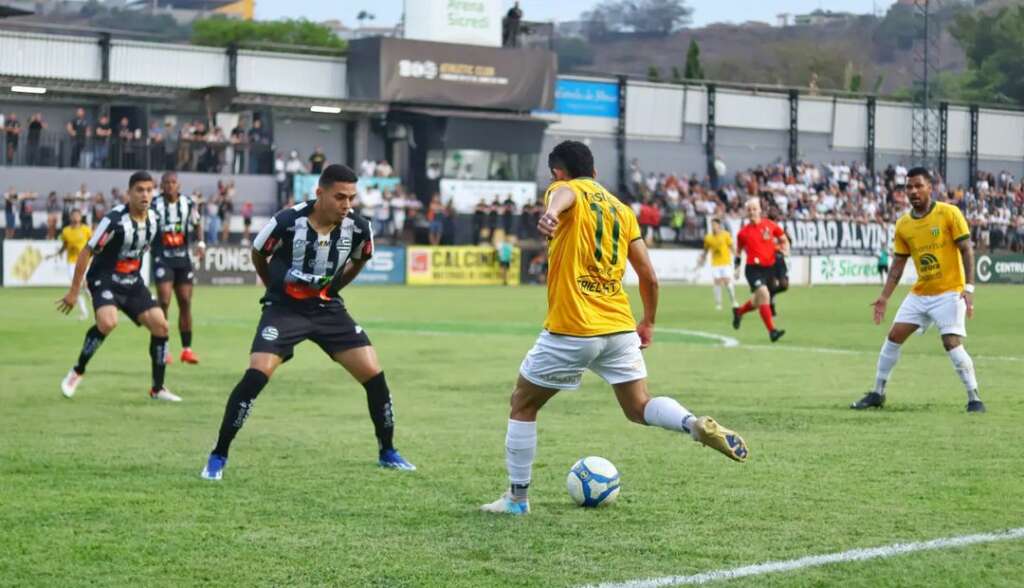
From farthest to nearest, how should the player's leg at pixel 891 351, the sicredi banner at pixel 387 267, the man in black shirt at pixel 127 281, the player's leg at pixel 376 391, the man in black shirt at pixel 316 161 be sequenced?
1. the man in black shirt at pixel 316 161
2. the sicredi banner at pixel 387 267
3. the man in black shirt at pixel 127 281
4. the player's leg at pixel 891 351
5. the player's leg at pixel 376 391

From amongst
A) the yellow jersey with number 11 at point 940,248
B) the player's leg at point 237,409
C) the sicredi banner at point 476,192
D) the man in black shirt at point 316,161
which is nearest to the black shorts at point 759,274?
the yellow jersey with number 11 at point 940,248

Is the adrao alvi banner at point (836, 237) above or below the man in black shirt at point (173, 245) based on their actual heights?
below

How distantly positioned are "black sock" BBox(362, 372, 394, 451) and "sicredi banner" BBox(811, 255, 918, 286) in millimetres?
49542

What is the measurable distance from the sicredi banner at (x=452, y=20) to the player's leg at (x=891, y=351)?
47804 millimetres

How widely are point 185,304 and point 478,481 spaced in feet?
33.7

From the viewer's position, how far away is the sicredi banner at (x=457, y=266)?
5219cm

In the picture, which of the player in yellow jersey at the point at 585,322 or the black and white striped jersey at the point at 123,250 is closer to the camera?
the player in yellow jersey at the point at 585,322

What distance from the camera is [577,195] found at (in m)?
8.43

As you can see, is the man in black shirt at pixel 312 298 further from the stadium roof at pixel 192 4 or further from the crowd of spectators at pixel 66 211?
the stadium roof at pixel 192 4

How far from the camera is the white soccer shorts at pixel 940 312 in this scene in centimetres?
1420

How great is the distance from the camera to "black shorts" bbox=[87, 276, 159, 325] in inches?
612

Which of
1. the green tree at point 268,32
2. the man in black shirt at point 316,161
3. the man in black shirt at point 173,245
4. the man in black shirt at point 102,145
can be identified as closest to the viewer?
the man in black shirt at point 173,245

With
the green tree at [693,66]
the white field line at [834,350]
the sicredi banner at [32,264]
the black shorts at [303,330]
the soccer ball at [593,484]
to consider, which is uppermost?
the green tree at [693,66]

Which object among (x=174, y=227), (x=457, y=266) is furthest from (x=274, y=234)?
(x=457, y=266)
